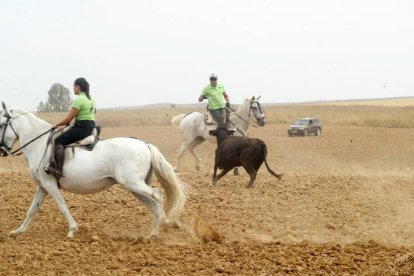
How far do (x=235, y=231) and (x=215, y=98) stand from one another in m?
7.11

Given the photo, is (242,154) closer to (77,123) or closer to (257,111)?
(257,111)

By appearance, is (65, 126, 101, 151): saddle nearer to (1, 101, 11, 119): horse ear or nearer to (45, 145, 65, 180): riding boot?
(45, 145, 65, 180): riding boot

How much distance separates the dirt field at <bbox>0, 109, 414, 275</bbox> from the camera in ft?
22.0

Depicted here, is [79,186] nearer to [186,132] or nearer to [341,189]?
[341,189]

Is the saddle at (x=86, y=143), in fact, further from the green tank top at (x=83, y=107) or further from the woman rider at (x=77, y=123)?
the green tank top at (x=83, y=107)

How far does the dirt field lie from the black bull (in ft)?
1.40

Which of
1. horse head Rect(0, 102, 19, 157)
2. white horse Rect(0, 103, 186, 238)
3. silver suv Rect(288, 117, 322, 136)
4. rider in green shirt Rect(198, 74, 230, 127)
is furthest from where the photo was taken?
silver suv Rect(288, 117, 322, 136)

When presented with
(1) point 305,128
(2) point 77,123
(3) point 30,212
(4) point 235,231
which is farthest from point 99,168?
(1) point 305,128

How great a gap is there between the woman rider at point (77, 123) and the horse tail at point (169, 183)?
0.99 meters

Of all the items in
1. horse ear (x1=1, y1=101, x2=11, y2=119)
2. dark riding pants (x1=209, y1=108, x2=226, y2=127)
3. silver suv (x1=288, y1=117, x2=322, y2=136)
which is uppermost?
horse ear (x1=1, y1=101, x2=11, y2=119)

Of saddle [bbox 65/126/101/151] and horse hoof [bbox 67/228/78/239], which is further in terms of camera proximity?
saddle [bbox 65/126/101/151]

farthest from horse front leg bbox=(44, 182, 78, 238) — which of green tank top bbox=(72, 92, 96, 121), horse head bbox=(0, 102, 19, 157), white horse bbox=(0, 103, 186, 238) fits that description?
green tank top bbox=(72, 92, 96, 121)

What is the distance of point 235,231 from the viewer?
9.04 m

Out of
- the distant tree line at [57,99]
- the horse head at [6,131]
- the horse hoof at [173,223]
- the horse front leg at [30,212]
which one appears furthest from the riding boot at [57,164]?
the distant tree line at [57,99]
